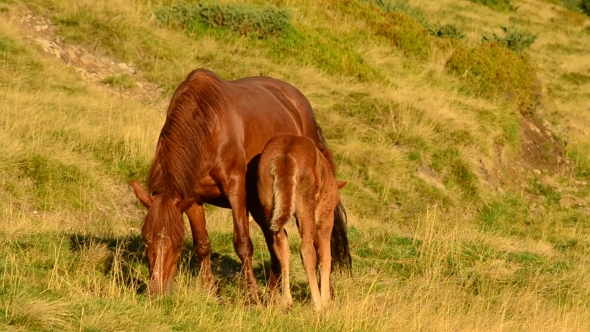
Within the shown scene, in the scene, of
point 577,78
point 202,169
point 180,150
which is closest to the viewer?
point 180,150

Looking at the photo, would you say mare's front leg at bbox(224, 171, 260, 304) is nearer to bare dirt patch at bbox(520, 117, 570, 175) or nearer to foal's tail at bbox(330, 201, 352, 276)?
foal's tail at bbox(330, 201, 352, 276)

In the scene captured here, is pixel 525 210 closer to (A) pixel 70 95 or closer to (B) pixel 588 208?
(B) pixel 588 208

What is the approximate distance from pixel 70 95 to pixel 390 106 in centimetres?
531

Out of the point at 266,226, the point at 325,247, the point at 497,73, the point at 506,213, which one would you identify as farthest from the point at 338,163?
the point at 325,247

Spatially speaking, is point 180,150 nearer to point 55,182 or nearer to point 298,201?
point 298,201

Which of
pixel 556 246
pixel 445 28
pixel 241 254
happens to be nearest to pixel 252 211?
pixel 241 254

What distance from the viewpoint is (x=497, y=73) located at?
717 inches

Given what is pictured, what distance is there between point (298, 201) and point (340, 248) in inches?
70.5

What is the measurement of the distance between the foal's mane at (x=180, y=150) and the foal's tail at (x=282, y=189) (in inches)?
24.9

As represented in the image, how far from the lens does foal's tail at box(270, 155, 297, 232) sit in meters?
6.44

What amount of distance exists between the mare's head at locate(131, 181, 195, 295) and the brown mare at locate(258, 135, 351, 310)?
0.68m

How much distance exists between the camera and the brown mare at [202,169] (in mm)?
6336

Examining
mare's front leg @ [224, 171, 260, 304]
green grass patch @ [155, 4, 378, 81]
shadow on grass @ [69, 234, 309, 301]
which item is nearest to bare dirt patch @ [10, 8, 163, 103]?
green grass patch @ [155, 4, 378, 81]

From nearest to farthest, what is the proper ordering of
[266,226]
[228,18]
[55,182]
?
1. [266,226]
2. [55,182]
3. [228,18]
